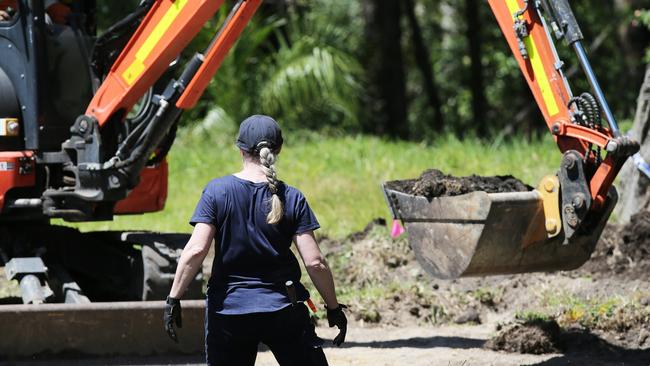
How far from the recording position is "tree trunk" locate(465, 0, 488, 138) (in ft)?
84.9

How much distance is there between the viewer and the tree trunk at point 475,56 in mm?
25891

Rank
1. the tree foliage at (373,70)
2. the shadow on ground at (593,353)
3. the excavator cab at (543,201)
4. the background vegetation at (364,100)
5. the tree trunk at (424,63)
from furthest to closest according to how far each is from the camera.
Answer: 1. the tree trunk at (424,63)
2. the tree foliage at (373,70)
3. the background vegetation at (364,100)
4. the shadow on ground at (593,353)
5. the excavator cab at (543,201)

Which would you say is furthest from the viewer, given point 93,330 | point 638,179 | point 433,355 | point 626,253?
point 638,179

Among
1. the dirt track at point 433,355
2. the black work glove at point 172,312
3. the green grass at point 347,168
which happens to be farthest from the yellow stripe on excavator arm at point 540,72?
the green grass at point 347,168

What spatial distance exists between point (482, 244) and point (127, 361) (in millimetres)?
2513

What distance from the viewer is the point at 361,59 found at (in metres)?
23.2

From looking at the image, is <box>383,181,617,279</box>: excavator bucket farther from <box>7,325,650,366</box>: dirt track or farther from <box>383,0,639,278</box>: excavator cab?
<box>7,325,650,366</box>: dirt track

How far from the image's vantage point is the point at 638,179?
10438mm

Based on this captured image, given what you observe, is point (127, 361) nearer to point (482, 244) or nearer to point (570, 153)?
point (482, 244)

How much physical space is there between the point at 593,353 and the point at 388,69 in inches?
586

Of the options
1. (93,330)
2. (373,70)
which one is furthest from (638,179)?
(373,70)

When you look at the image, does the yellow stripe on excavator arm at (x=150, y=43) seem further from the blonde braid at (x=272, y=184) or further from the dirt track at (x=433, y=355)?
the blonde braid at (x=272, y=184)

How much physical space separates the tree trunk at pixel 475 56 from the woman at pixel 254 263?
20554 millimetres

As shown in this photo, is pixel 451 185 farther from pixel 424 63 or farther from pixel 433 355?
pixel 424 63
